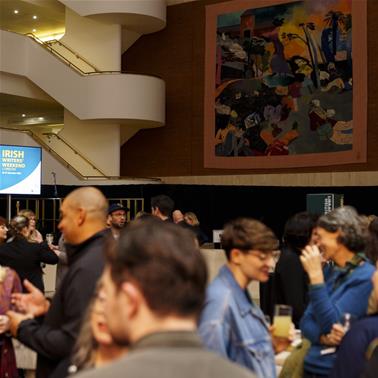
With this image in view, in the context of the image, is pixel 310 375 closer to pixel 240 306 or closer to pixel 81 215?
pixel 240 306

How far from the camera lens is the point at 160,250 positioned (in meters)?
1.34

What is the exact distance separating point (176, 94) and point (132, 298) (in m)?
17.6

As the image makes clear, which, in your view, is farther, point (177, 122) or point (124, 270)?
point (177, 122)

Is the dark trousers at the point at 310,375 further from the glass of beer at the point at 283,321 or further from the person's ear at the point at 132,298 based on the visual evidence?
the person's ear at the point at 132,298

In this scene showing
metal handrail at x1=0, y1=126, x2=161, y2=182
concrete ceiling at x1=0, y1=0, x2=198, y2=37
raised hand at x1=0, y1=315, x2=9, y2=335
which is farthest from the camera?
concrete ceiling at x1=0, y1=0, x2=198, y2=37

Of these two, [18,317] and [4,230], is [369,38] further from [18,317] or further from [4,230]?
[18,317]

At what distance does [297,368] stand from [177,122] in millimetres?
15512

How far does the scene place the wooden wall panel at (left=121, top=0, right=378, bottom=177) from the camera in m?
18.2

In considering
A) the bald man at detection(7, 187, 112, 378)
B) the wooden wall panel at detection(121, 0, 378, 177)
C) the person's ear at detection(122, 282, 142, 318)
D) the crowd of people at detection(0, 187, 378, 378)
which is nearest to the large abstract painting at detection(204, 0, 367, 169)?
the wooden wall panel at detection(121, 0, 378, 177)

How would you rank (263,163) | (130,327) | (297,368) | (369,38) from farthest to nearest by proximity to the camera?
(263,163)
(369,38)
(297,368)
(130,327)

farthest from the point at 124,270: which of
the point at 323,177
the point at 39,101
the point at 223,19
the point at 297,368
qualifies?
the point at 39,101

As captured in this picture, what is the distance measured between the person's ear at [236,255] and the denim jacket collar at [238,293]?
4 centimetres

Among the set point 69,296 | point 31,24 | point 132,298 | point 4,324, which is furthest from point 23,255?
point 31,24

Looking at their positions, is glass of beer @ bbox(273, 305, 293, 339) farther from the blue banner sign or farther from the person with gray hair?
the blue banner sign
